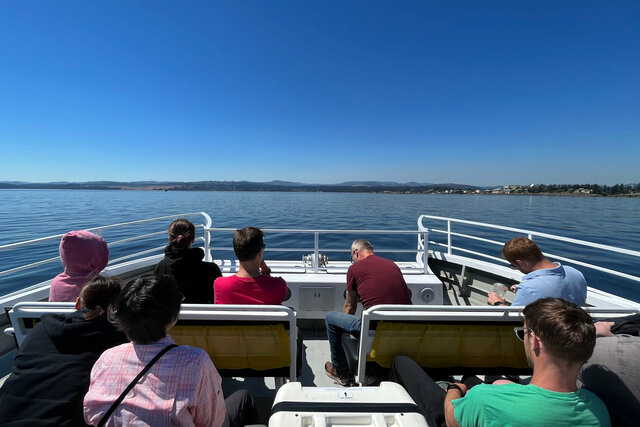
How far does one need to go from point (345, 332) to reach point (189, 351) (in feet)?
4.95

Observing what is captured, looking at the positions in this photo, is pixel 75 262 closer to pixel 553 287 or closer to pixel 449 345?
pixel 449 345

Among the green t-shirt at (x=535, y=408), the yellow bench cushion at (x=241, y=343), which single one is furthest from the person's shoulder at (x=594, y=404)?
the yellow bench cushion at (x=241, y=343)

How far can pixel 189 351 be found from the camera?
1138 millimetres

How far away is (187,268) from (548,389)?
2456 millimetres

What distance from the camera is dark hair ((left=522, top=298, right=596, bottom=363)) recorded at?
105cm

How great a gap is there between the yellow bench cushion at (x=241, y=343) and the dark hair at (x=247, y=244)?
0.55m

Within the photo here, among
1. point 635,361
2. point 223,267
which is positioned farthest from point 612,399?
point 223,267

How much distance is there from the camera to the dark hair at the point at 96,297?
137cm

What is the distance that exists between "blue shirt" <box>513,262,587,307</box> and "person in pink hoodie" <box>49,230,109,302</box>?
127 inches

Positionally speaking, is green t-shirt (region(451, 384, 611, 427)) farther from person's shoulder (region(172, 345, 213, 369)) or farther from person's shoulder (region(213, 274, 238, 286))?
person's shoulder (region(213, 274, 238, 286))

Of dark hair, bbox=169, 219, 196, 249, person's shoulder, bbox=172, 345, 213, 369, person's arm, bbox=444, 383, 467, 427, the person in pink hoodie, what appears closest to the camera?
person's shoulder, bbox=172, 345, 213, 369

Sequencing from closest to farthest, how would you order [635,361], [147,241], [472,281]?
1. [635,361]
2. [472,281]
3. [147,241]

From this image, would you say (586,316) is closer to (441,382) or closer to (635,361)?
(635,361)

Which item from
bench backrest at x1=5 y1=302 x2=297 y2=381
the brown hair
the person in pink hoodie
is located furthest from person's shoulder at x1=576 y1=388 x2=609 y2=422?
the person in pink hoodie
